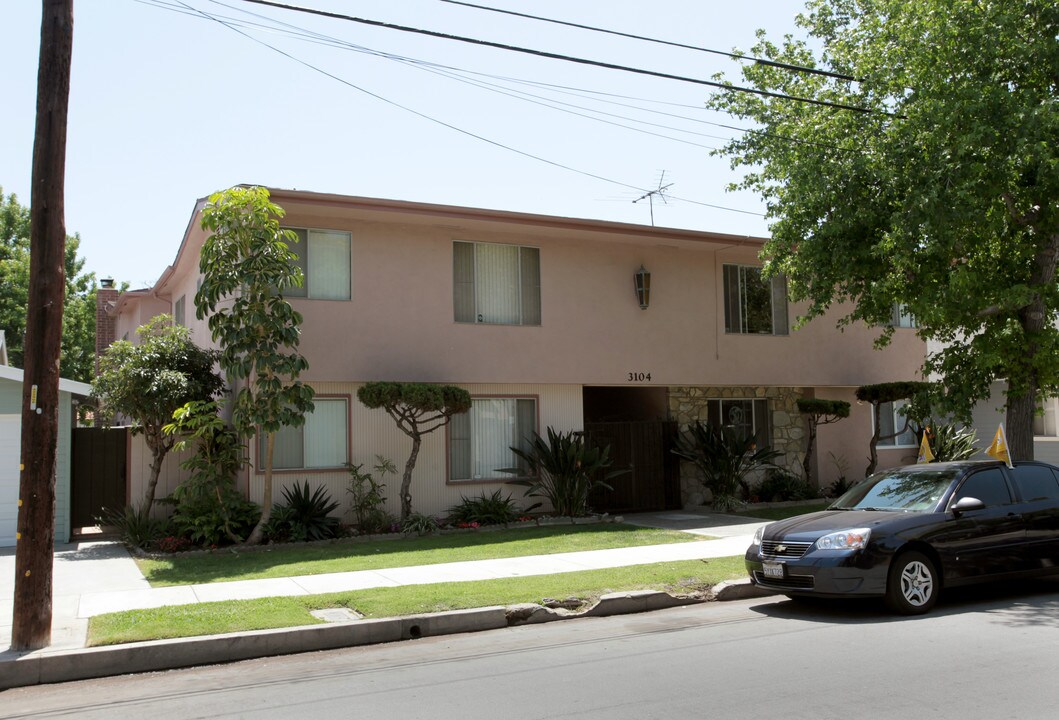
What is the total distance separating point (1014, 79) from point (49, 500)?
1354 centimetres

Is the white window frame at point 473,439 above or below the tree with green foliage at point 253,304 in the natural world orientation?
below

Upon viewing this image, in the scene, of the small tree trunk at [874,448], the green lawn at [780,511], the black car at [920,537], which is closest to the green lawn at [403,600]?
the black car at [920,537]

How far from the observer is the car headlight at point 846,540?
28.7ft

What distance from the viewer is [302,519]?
14453 millimetres

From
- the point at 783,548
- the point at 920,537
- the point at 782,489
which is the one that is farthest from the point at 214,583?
the point at 782,489

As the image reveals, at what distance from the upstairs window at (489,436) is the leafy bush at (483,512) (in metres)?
0.58

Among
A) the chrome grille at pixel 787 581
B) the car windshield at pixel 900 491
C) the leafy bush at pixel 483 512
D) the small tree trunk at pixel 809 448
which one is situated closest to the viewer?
the chrome grille at pixel 787 581

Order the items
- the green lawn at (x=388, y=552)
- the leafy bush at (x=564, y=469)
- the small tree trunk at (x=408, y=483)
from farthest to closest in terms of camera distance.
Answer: the leafy bush at (x=564, y=469)
the small tree trunk at (x=408, y=483)
the green lawn at (x=388, y=552)

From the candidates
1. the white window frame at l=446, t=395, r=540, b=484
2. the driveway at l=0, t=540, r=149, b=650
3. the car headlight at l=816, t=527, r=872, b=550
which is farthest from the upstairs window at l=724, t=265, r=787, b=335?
the driveway at l=0, t=540, r=149, b=650

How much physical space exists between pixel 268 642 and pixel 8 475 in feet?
29.5

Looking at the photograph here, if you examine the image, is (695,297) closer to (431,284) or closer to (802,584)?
(431,284)

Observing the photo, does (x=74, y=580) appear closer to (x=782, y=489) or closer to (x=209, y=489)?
(x=209, y=489)

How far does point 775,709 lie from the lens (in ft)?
19.1

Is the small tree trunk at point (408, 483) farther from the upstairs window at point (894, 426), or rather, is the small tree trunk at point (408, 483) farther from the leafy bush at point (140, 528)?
the upstairs window at point (894, 426)
